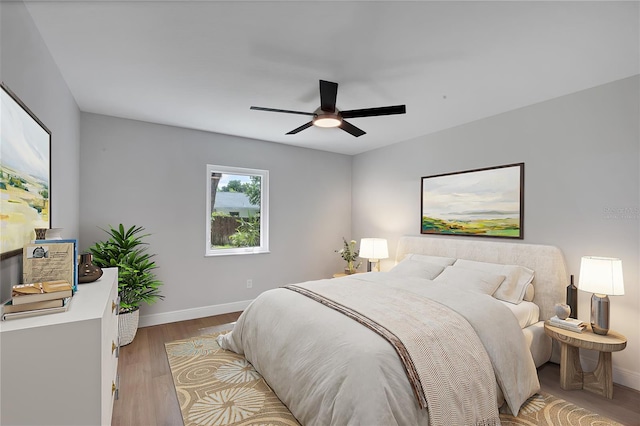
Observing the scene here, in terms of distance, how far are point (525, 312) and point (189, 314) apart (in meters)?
3.82

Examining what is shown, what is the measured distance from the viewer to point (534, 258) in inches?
122

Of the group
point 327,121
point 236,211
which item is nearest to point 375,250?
point 236,211

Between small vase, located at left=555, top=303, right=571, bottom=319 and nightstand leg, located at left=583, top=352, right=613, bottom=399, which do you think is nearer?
nightstand leg, located at left=583, top=352, right=613, bottom=399

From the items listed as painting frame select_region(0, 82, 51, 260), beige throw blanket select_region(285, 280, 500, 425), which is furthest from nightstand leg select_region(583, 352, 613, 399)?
painting frame select_region(0, 82, 51, 260)

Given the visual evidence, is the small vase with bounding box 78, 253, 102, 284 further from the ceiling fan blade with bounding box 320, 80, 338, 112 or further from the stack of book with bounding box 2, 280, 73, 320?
the ceiling fan blade with bounding box 320, 80, 338, 112

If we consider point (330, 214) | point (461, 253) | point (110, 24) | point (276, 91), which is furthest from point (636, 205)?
point (110, 24)

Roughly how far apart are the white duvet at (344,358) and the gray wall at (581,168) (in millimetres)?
1063

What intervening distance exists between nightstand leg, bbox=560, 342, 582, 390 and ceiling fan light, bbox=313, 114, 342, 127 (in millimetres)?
2615

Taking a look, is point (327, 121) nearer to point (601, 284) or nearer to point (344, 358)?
point (344, 358)

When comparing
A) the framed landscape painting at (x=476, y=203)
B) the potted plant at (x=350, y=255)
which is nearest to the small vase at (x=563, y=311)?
the framed landscape painting at (x=476, y=203)

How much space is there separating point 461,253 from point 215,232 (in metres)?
3.26

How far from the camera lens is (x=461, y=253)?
3.71 meters

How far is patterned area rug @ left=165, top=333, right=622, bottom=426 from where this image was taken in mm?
2109

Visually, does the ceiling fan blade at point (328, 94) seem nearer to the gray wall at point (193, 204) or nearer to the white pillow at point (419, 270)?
the white pillow at point (419, 270)
